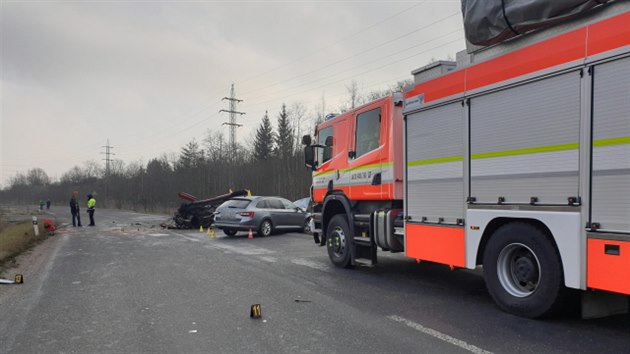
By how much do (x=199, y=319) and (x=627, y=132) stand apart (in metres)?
4.92

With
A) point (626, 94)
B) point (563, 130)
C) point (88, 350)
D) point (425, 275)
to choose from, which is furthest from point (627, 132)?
point (88, 350)

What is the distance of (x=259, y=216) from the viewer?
16.5m

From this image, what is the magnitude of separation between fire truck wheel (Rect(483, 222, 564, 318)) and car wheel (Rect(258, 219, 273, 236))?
11.9 meters

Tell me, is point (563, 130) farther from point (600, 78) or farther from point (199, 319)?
point (199, 319)

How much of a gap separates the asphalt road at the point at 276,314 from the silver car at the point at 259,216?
6.58 meters

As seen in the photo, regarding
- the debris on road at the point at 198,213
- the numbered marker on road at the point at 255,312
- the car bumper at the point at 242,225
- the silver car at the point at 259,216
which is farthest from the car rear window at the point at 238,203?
the numbered marker on road at the point at 255,312

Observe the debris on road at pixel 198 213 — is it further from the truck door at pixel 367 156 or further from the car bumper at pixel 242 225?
the truck door at pixel 367 156

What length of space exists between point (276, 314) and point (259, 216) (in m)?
11.1

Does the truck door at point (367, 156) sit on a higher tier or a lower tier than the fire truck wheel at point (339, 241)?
higher

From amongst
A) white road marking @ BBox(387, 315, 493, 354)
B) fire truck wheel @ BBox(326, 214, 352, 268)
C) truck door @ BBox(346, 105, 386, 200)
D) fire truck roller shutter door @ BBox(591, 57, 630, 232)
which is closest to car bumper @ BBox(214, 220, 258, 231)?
fire truck wheel @ BBox(326, 214, 352, 268)

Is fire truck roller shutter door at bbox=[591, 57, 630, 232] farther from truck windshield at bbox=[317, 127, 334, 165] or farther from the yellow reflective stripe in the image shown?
truck windshield at bbox=[317, 127, 334, 165]

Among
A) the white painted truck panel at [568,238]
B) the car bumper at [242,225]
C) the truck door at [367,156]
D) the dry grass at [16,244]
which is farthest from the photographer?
the car bumper at [242,225]

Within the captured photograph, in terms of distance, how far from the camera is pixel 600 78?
4152 millimetres

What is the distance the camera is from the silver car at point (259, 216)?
16406 mm
